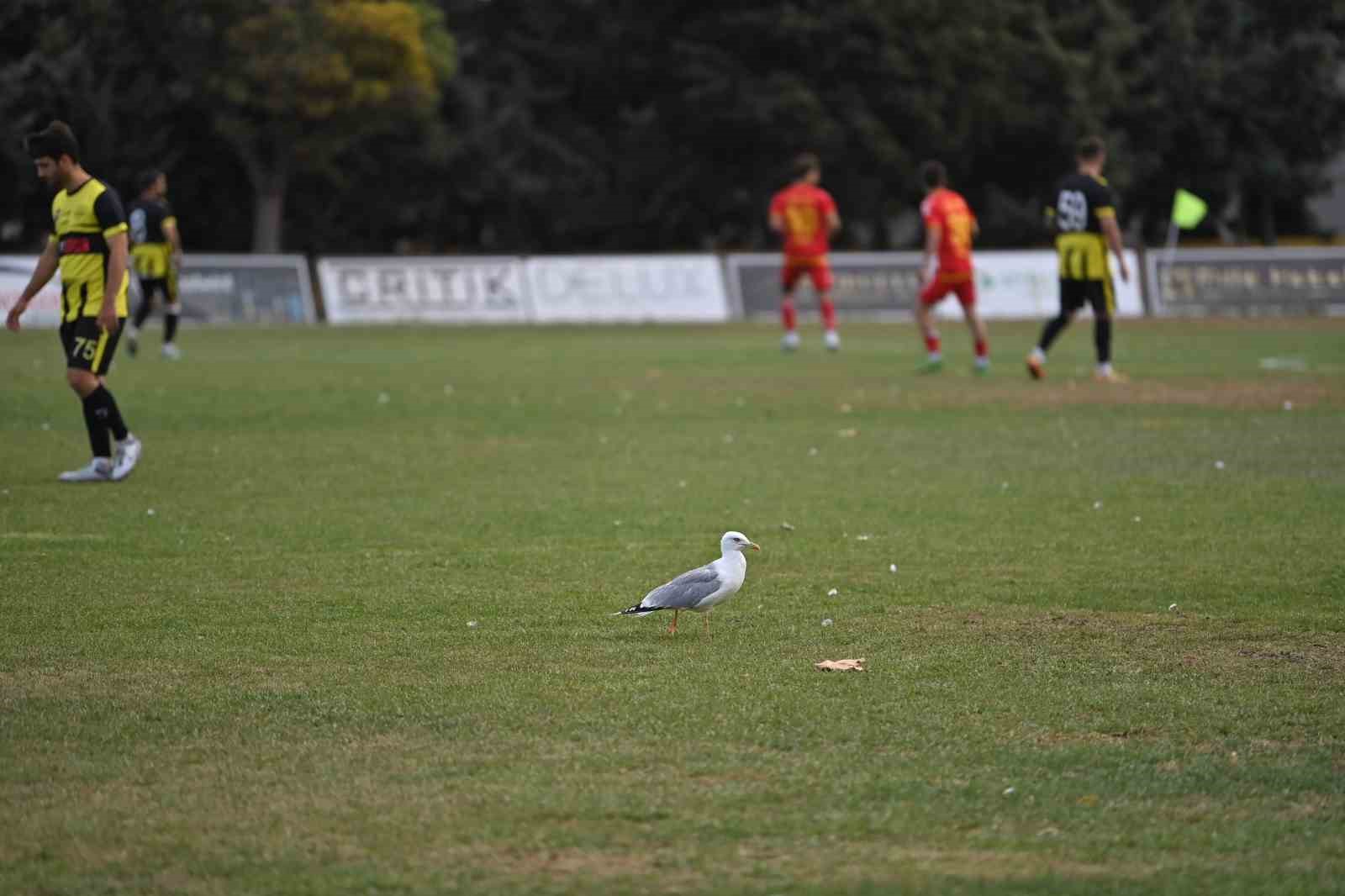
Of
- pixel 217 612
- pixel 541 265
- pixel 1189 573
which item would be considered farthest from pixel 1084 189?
pixel 541 265

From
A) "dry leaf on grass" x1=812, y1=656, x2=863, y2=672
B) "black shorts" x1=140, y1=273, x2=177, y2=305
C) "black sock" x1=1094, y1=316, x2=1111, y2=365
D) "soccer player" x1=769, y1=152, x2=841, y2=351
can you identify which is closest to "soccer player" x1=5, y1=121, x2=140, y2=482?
"dry leaf on grass" x1=812, y1=656, x2=863, y2=672

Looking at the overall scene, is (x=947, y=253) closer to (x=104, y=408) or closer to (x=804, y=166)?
(x=804, y=166)

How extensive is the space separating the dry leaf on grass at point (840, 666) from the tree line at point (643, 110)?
39.6m

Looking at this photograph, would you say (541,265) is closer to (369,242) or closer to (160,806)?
(369,242)

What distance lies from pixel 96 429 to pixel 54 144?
1717 mm

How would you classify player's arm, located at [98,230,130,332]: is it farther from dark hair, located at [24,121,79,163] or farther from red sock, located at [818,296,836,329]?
red sock, located at [818,296,836,329]

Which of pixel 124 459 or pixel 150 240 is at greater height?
pixel 150 240

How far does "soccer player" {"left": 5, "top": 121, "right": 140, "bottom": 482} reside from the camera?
452 inches

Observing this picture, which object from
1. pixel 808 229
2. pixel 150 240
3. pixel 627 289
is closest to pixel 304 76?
pixel 627 289

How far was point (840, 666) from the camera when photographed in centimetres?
671

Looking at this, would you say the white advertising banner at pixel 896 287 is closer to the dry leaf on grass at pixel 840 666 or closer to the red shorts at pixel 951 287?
the red shorts at pixel 951 287

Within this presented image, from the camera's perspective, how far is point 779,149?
50.8m

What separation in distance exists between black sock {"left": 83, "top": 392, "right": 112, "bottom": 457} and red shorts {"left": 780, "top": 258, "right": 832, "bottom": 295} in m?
14.9

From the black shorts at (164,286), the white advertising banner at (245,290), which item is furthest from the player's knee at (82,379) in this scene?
the white advertising banner at (245,290)
